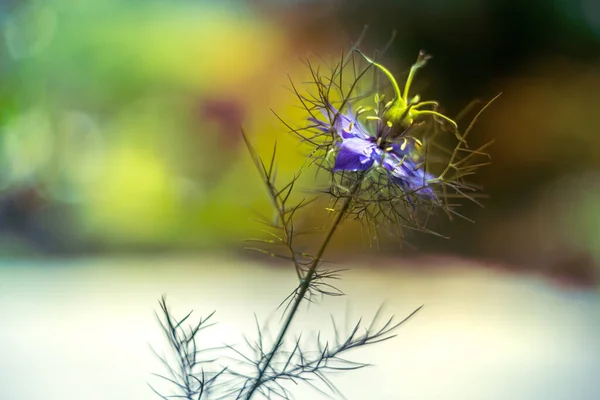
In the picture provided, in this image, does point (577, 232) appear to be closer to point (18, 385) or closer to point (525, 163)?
point (525, 163)

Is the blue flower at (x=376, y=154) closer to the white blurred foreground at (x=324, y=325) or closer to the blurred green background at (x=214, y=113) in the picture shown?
the white blurred foreground at (x=324, y=325)

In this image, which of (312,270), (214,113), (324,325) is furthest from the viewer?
(214,113)

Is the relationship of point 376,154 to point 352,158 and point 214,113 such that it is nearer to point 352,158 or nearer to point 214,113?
point 352,158

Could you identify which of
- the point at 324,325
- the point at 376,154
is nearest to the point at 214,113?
the point at 324,325

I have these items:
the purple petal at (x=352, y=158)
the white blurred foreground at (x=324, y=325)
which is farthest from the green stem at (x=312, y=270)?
the white blurred foreground at (x=324, y=325)

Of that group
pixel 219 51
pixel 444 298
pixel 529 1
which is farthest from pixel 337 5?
pixel 444 298

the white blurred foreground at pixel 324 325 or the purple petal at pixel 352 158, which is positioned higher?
the white blurred foreground at pixel 324 325
